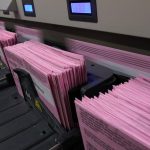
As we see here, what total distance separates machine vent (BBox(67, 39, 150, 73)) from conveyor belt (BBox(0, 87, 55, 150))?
0.35 m

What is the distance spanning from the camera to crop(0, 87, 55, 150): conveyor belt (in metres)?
0.90

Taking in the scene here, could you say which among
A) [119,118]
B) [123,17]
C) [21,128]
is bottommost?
[21,128]

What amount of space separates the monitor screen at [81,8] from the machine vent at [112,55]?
17 centimetres

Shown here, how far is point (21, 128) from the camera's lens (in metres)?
0.99

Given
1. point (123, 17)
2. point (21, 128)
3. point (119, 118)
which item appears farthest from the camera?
point (21, 128)

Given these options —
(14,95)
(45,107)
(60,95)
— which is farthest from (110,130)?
(14,95)

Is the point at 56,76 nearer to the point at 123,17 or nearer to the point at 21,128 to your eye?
the point at 123,17

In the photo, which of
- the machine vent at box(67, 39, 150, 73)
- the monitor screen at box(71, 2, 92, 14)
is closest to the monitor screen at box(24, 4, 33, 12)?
the machine vent at box(67, 39, 150, 73)

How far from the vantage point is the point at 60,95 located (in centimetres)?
77

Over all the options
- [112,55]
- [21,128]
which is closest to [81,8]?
[112,55]

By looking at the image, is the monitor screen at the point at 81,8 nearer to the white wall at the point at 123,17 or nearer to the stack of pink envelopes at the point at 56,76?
the white wall at the point at 123,17

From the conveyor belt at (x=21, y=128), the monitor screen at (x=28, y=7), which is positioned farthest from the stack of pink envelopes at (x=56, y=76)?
the monitor screen at (x=28, y=7)

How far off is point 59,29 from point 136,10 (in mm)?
671

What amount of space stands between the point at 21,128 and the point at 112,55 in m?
0.49
